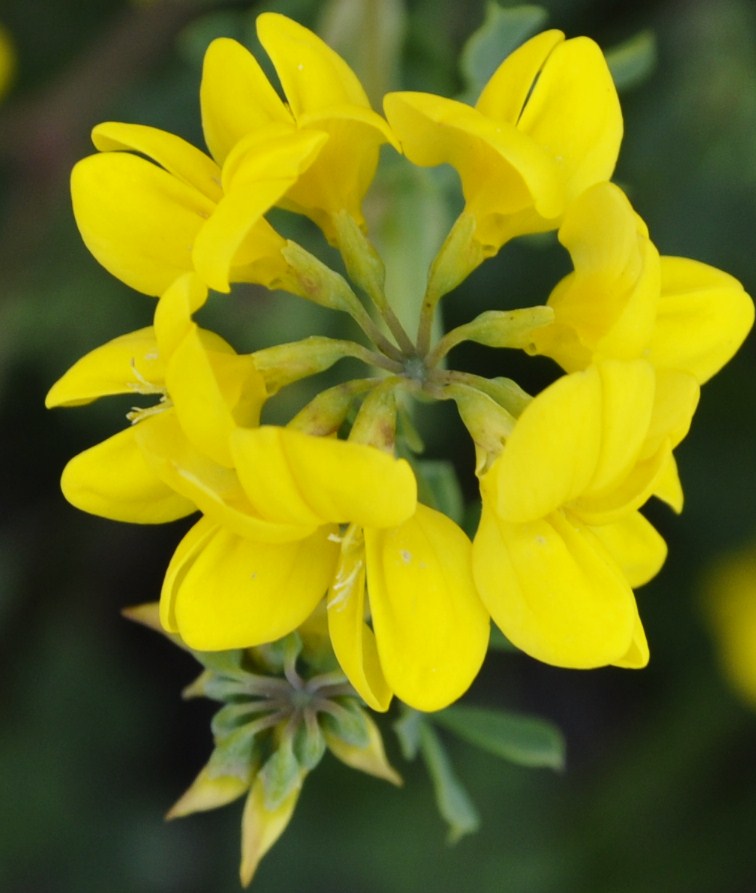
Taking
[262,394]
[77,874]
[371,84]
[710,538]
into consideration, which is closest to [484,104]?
[262,394]

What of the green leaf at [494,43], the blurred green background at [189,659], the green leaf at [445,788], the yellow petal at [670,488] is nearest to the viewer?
the yellow petal at [670,488]

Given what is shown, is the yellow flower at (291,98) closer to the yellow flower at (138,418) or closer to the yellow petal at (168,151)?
the yellow petal at (168,151)

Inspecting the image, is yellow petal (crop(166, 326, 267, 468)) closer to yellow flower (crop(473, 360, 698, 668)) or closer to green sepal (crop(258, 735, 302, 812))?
yellow flower (crop(473, 360, 698, 668))

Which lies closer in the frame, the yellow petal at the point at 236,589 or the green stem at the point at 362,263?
the yellow petal at the point at 236,589

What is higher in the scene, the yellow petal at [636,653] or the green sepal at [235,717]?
the yellow petal at [636,653]

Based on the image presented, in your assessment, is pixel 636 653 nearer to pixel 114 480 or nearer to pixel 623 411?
pixel 623 411

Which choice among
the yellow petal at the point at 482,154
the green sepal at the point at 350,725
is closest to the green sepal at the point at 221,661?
the green sepal at the point at 350,725

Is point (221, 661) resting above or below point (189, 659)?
above

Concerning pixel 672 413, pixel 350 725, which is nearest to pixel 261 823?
pixel 350 725
